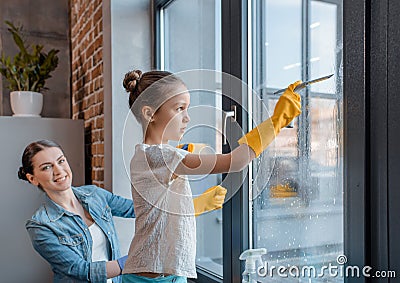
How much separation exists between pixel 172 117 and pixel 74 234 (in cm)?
77

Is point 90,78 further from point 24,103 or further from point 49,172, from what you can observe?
point 49,172

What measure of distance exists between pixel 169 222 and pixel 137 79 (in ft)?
1.31

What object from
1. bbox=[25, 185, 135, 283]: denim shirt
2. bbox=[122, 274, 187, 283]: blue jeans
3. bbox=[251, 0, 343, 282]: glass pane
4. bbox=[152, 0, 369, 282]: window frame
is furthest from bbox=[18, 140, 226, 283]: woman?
bbox=[152, 0, 369, 282]: window frame

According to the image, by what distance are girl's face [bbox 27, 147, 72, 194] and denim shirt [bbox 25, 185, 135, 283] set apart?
0.20 feet

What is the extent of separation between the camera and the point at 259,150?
1014 mm

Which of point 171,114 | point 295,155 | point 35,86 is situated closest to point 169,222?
point 171,114

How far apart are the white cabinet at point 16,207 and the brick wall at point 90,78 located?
0.29 meters

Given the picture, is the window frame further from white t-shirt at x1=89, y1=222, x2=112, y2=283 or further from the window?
white t-shirt at x1=89, y1=222, x2=112, y2=283

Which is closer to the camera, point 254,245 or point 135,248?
point 135,248

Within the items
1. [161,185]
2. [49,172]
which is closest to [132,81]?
[161,185]

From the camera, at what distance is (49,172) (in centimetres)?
170

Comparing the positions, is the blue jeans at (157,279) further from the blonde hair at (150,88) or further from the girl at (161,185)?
the blonde hair at (150,88)

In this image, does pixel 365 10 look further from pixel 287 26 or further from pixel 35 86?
pixel 35 86

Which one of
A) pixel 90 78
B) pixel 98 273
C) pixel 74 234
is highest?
pixel 90 78
